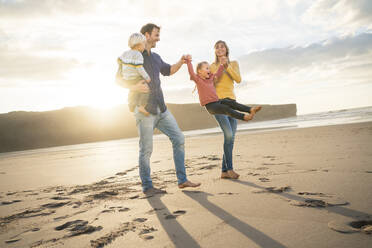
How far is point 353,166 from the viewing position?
342 cm

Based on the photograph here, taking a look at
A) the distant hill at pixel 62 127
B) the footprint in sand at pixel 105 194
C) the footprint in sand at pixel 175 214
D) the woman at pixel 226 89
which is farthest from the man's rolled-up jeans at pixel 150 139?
the distant hill at pixel 62 127

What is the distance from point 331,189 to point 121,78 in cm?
277

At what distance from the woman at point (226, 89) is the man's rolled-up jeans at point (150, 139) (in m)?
0.70

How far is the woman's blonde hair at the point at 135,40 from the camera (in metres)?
3.12

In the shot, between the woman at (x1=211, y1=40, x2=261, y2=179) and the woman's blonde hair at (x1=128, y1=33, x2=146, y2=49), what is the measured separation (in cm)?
125

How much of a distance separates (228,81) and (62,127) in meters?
42.6

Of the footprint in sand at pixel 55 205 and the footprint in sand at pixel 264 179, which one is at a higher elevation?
the footprint in sand at pixel 264 179

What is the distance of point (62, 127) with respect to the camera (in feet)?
133

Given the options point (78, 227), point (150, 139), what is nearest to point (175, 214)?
point (78, 227)

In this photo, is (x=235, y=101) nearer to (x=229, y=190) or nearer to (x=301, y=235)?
(x=229, y=190)

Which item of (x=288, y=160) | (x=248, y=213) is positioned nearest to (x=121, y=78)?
(x=248, y=213)

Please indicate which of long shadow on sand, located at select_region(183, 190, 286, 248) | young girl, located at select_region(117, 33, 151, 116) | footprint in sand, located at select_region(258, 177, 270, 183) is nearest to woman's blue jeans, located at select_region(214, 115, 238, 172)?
footprint in sand, located at select_region(258, 177, 270, 183)

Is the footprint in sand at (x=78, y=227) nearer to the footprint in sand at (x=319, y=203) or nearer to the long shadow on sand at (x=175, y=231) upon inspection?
the long shadow on sand at (x=175, y=231)

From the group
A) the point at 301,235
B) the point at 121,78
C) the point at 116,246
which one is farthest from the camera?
the point at 121,78
